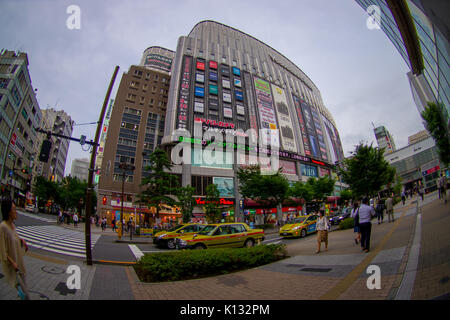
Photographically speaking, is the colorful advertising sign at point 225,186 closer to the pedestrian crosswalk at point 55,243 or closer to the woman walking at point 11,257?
the pedestrian crosswalk at point 55,243

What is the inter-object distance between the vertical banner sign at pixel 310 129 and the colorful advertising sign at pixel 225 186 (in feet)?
97.7

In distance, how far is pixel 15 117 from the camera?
95.6 feet

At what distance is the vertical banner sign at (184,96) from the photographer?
35906 mm

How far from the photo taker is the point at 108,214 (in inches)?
1309

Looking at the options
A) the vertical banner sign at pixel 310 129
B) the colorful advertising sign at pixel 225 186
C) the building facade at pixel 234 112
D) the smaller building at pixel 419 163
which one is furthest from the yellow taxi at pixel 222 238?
the smaller building at pixel 419 163

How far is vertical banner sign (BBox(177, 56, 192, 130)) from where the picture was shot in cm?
3591

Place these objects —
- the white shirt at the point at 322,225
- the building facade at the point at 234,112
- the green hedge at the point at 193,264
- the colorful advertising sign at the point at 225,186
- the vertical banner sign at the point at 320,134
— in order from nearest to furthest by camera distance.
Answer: the green hedge at the point at 193,264
the white shirt at the point at 322,225
the colorful advertising sign at the point at 225,186
the building facade at the point at 234,112
the vertical banner sign at the point at 320,134

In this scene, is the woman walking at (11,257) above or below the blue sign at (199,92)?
below

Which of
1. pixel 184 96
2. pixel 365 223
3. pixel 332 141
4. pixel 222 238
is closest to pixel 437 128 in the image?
pixel 365 223

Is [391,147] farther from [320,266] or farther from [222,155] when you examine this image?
[320,266]

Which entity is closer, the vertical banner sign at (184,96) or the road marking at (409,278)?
the road marking at (409,278)

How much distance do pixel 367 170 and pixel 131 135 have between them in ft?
139

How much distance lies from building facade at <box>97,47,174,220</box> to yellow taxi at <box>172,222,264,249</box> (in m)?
27.8
